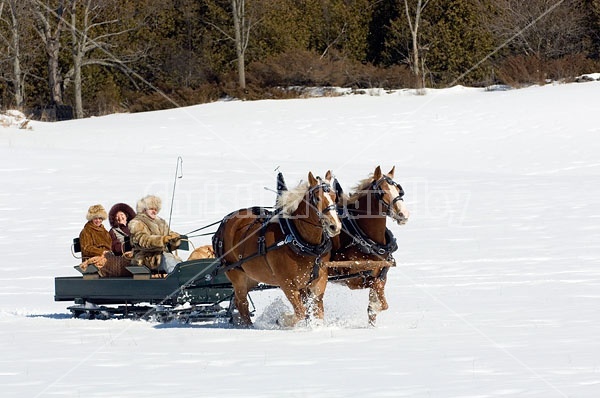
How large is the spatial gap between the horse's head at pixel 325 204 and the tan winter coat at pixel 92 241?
301cm

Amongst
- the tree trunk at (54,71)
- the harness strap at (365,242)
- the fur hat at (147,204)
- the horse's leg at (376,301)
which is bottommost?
the horse's leg at (376,301)

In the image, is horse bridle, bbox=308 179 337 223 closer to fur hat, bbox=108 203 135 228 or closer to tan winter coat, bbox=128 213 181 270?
tan winter coat, bbox=128 213 181 270

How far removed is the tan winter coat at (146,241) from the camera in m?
11.2

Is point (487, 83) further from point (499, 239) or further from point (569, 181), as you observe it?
point (499, 239)

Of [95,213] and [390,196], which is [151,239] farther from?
[390,196]

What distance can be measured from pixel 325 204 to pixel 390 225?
1014 cm

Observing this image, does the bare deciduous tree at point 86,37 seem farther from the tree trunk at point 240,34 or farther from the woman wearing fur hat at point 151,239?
the woman wearing fur hat at point 151,239

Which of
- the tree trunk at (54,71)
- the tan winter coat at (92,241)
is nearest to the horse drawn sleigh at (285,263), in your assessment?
the tan winter coat at (92,241)

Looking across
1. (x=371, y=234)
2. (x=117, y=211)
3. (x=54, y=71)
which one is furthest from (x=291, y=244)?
(x=54, y=71)

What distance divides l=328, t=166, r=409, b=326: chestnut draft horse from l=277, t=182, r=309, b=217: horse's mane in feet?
1.61

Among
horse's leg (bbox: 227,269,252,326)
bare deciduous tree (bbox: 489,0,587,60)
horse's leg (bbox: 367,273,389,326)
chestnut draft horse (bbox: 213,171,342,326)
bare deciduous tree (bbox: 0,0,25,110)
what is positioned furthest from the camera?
bare deciduous tree (bbox: 489,0,587,60)

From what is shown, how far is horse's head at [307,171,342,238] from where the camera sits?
9305 mm

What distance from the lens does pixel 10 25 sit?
44.3 metres

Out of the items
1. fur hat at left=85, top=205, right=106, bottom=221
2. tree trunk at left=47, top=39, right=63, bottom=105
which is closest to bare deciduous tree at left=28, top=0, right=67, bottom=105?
tree trunk at left=47, top=39, right=63, bottom=105
